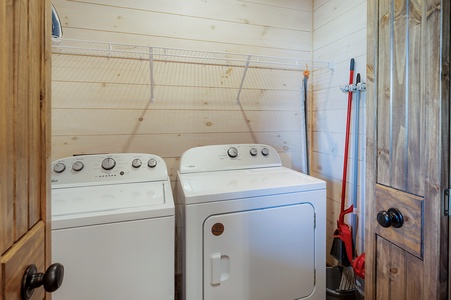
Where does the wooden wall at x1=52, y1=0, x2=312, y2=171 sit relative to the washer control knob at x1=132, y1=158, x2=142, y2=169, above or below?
above

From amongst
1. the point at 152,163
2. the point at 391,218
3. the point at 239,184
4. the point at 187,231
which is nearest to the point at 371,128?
the point at 391,218

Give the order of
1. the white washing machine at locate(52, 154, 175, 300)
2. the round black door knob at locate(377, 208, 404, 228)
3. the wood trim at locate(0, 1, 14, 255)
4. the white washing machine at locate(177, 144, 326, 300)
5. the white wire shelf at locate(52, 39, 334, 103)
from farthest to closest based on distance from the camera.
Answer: the white wire shelf at locate(52, 39, 334, 103), the white washing machine at locate(177, 144, 326, 300), the white washing machine at locate(52, 154, 175, 300), the round black door knob at locate(377, 208, 404, 228), the wood trim at locate(0, 1, 14, 255)

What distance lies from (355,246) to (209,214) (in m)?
1.21

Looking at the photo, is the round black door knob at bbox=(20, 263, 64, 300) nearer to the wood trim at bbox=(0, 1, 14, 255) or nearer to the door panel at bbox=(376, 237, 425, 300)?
the wood trim at bbox=(0, 1, 14, 255)

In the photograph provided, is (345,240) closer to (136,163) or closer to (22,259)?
(136,163)

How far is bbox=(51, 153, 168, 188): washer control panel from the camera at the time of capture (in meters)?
1.37

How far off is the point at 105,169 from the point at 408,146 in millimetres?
1498

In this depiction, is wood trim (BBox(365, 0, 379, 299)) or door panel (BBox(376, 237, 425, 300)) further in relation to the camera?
wood trim (BBox(365, 0, 379, 299))

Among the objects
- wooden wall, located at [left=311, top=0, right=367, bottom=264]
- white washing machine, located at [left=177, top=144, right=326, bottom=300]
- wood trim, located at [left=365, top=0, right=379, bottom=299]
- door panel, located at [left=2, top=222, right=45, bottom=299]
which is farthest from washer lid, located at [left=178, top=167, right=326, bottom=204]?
door panel, located at [left=2, top=222, right=45, bottom=299]

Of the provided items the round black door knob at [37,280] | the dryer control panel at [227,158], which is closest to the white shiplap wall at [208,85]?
the dryer control panel at [227,158]

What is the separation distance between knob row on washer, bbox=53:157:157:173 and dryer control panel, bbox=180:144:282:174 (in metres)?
0.21

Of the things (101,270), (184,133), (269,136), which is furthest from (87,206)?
(269,136)

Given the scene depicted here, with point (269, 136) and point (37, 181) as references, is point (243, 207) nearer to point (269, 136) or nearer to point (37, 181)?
point (37, 181)

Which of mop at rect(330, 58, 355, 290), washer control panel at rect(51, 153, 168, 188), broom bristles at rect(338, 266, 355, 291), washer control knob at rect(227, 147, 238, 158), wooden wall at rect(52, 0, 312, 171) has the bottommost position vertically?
broom bristles at rect(338, 266, 355, 291)
